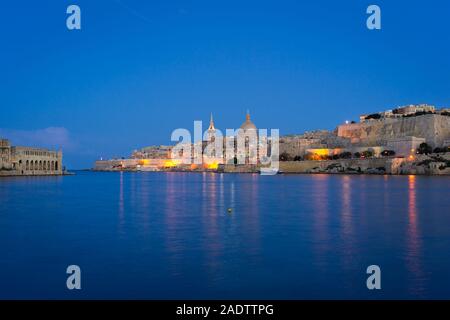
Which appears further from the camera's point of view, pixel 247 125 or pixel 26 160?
pixel 247 125

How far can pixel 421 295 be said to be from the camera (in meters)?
4.58

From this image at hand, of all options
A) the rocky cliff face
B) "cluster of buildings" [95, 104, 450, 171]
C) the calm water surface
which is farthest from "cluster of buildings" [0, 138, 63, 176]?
the rocky cliff face

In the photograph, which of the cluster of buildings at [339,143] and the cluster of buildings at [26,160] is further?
the cluster of buildings at [339,143]

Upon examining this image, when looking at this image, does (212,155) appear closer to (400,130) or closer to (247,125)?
(247,125)

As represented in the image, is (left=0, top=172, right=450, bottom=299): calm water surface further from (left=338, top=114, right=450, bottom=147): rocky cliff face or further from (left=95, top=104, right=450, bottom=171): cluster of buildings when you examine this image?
(left=338, top=114, right=450, bottom=147): rocky cliff face

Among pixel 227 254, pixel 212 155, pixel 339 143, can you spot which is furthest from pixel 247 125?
pixel 227 254

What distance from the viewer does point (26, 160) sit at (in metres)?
40.9

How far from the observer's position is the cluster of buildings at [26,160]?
3809 cm

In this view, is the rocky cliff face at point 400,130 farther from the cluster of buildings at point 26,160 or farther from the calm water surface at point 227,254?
the calm water surface at point 227,254

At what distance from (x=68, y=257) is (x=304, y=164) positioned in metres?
45.8

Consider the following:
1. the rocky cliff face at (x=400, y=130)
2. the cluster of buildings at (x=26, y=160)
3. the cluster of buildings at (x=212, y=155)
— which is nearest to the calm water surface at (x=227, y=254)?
the cluster of buildings at (x=26, y=160)

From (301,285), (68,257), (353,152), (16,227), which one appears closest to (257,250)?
(301,285)

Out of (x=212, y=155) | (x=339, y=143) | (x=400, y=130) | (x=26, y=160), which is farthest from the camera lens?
(x=212, y=155)
